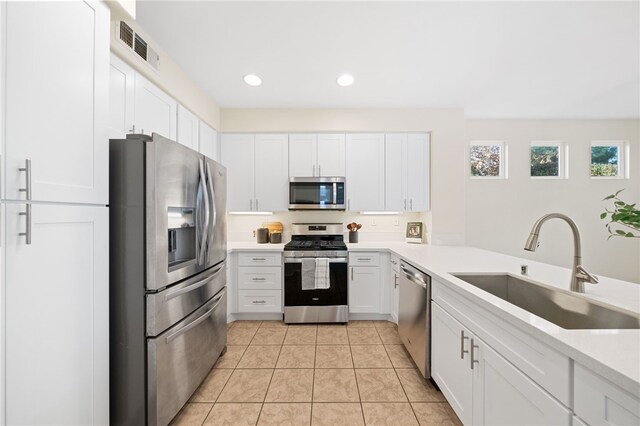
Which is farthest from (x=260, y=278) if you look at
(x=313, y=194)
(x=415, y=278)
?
(x=415, y=278)

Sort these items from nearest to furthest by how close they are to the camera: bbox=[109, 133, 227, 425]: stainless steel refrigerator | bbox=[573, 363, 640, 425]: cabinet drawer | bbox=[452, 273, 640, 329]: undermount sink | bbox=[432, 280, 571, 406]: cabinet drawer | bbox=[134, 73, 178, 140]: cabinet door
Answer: bbox=[573, 363, 640, 425]: cabinet drawer → bbox=[432, 280, 571, 406]: cabinet drawer → bbox=[452, 273, 640, 329]: undermount sink → bbox=[109, 133, 227, 425]: stainless steel refrigerator → bbox=[134, 73, 178, 140]: cabinet door

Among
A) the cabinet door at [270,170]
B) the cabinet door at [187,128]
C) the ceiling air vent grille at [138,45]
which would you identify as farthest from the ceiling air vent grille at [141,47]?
the cabinet door at [270,170]

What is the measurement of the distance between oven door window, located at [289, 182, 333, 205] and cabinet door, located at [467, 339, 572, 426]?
237 centimetres

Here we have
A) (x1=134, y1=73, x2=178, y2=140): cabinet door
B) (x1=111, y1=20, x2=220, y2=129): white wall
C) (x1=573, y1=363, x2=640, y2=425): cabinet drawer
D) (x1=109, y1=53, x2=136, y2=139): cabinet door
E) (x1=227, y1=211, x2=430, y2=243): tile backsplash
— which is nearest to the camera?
(x1=573, y1=363, x2=640, y2=425): cabinet drawer

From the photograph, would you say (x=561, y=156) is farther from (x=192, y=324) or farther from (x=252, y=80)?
(x=192, y=324)

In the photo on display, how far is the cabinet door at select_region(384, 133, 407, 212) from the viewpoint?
3.51m

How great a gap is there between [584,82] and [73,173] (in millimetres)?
4426

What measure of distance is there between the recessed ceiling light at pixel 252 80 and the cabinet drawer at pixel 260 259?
→ 1918 millimetres

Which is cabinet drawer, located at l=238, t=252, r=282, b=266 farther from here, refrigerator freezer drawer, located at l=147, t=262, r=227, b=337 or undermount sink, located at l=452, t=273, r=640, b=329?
undermount sink, located at l=452, t=273, r=640, b=329

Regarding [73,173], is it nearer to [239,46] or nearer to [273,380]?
[239,46]

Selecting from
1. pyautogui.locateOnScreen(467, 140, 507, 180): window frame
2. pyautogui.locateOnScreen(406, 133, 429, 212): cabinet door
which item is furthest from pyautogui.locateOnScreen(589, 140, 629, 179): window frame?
→ pyautogui.locateOnScreen(406, 133, 429, 212): cabinet door

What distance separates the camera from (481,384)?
1.31 meters

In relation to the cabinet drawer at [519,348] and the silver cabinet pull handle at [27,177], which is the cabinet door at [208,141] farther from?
the cabinet drawer at [519,348]

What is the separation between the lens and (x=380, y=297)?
127 inches
